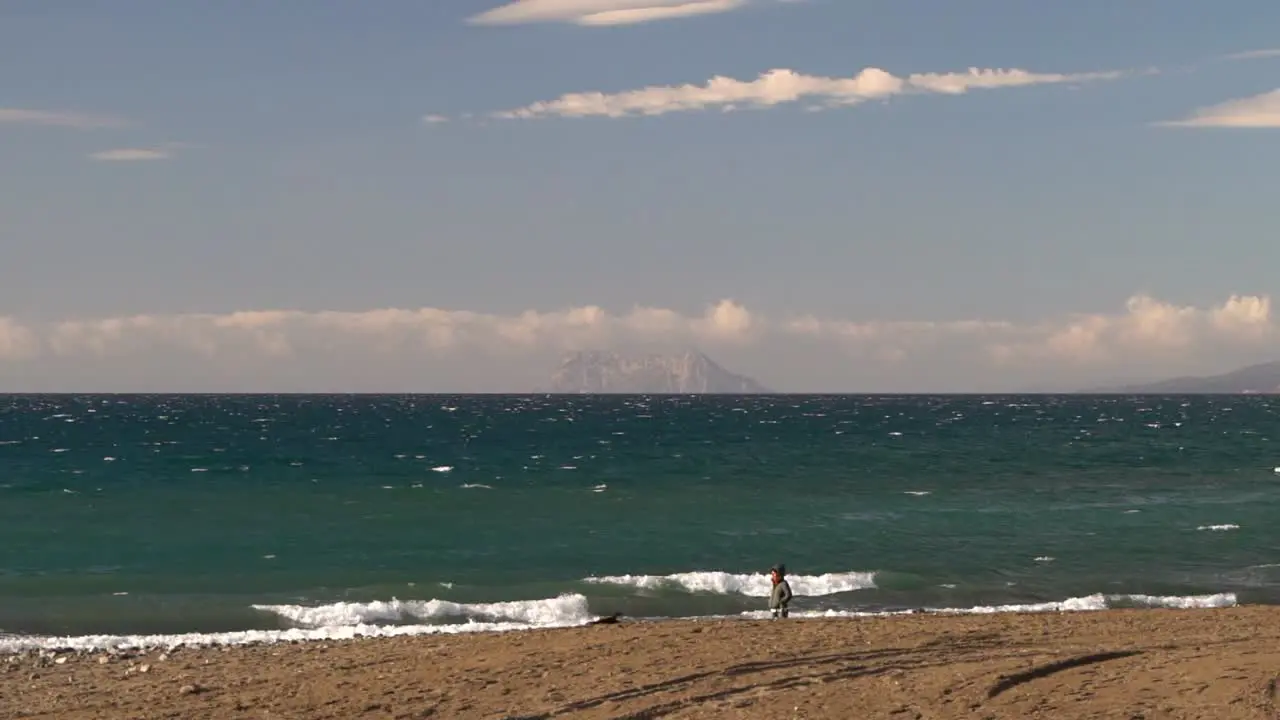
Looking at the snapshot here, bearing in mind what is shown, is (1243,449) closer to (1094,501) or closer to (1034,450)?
(1034,450)

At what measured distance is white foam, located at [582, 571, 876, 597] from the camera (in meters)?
34.3

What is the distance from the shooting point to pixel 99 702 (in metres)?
19.3

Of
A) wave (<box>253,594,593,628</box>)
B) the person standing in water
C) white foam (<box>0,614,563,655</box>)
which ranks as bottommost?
wave (<box>253,594,593,628</box>)

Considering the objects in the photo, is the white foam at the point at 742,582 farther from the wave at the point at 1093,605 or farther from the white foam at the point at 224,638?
the white foam at the point at 224,638

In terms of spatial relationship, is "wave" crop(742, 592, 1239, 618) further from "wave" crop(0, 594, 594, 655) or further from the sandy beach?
"wave" crop(0, 594, 594, 655)

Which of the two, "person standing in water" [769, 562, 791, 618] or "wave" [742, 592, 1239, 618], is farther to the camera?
"wave" [742, 592, 1239, 618]

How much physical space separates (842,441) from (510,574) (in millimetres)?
67422

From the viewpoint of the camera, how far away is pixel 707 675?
1981 cm

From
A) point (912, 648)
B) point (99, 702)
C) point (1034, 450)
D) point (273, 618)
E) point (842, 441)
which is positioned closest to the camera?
point (99, 702)

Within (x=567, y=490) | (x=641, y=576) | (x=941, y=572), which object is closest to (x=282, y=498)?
(x=567, y=490)

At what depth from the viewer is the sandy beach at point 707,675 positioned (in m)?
17.9

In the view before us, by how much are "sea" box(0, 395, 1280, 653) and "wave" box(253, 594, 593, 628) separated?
10 centimetres

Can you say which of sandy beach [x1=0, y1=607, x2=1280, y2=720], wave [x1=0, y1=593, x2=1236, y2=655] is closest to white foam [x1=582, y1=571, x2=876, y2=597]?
wave [x1=0, y1=593, x2=1236, y2=655]

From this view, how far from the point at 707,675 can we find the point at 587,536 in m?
25.4
